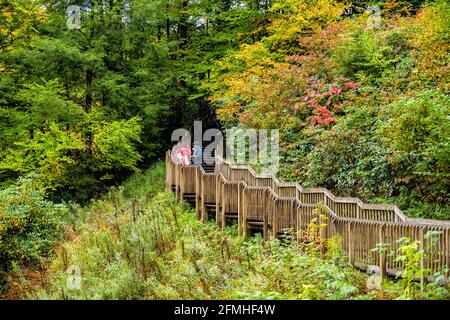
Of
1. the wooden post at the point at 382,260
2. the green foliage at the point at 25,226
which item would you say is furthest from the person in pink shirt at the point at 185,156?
the wooden post at the point at 382,260

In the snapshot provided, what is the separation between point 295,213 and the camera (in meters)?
13.0

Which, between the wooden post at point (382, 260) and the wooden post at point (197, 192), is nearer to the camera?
the wooden post at point (382, 260)

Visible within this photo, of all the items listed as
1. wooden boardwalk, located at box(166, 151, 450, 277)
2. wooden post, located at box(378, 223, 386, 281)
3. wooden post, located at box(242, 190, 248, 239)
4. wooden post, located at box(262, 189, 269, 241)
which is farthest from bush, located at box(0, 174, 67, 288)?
wooden post, located at box(378, 223, 386, 281)

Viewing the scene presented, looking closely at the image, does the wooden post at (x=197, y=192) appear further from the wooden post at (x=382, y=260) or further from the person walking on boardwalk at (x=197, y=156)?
the wooden post at (x=382, y=260)

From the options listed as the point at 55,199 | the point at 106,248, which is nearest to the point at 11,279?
the point at 106,248

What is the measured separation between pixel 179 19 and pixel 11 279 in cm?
2004

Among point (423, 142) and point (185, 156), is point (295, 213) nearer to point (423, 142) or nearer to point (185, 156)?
point (423, 142)

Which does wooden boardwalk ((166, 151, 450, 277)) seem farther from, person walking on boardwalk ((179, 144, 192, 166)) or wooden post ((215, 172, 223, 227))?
person walking on boardwalk ((179, 144, 192, 166))

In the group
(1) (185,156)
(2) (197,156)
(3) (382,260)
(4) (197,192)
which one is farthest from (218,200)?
(3) (382,260)

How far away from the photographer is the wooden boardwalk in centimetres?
931

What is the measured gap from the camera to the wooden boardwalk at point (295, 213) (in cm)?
931

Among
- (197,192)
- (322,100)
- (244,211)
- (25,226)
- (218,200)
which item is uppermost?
(322,100)

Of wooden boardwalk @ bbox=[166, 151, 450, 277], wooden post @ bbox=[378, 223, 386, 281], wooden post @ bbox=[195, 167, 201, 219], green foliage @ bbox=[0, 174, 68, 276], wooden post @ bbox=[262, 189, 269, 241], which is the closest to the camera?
wooden boardwalk @ bbox=[166, 151, 450, 277]

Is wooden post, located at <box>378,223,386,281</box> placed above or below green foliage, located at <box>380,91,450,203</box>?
below
